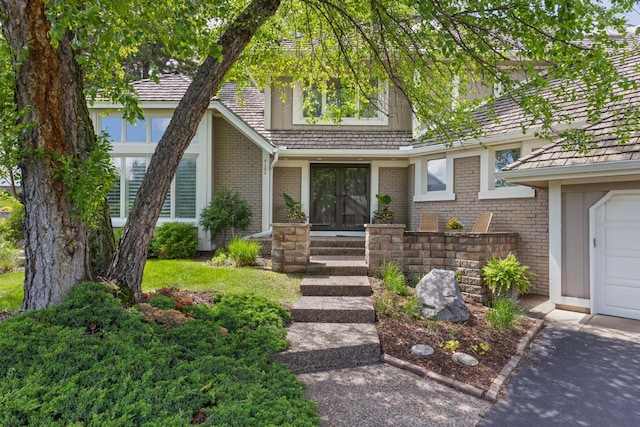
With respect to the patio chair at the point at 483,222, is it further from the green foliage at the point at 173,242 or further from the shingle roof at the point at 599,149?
the green foliage at the point at 173,242

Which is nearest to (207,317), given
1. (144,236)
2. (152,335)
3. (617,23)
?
(152,335)

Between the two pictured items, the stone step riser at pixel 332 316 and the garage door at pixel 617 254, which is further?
the garage door at pixel 617 254

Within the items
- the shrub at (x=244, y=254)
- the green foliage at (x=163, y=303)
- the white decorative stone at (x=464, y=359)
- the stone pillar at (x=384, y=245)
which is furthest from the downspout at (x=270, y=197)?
the white decorative stone at (x=464, y=359)

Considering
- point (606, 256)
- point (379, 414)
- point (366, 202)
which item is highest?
point (366, 202)

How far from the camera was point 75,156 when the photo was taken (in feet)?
10.9

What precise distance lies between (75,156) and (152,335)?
189 cm

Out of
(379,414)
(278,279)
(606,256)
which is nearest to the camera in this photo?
(379,414)

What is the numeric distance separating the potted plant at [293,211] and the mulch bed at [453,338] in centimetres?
463

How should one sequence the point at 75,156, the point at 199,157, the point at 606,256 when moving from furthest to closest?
the point at 199,157 → the point at 606,256 → the point at 75,156

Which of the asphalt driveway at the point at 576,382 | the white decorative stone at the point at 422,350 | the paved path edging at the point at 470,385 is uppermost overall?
the white decorative stone at the point at 422,350

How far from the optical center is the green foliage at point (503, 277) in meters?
6.08

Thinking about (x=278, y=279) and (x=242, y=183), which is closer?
(x=278, y=279)

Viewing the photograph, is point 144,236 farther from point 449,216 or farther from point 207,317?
point 449,216

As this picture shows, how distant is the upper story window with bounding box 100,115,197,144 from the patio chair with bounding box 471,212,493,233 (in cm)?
773
